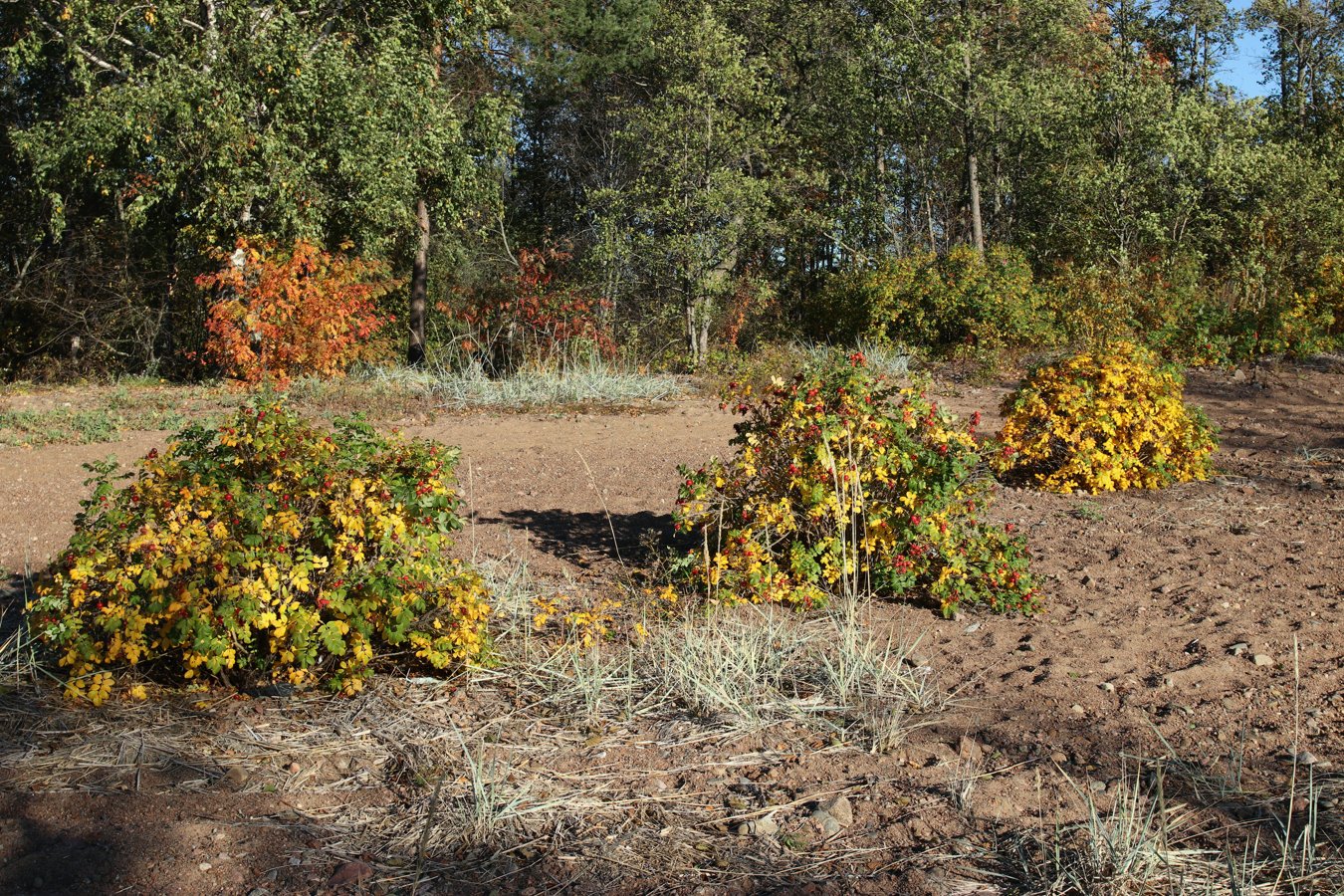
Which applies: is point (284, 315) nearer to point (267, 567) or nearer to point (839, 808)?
point (267, 567)

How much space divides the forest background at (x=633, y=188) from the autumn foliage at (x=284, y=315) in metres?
0.05

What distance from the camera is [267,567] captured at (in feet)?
11.1

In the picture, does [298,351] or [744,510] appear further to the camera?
[298,351]

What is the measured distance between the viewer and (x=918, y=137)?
1762 cm

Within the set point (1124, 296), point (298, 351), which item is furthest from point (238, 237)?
point (1124, 296)

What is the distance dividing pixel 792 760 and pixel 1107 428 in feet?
12.2

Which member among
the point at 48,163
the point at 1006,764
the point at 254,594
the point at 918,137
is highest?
the point at 918,137

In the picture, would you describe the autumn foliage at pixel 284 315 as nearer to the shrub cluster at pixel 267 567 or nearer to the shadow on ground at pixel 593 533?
the shadow on ground at pixel 593 533

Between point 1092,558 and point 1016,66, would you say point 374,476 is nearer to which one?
point 1092,558

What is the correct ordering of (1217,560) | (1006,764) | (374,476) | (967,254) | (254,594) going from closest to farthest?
(1006,764) < (254,594) < (374,476) < (1217,560) < (967,254)

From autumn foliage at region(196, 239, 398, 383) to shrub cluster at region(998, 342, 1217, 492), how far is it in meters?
7.66

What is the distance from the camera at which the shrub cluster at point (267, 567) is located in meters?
3.38

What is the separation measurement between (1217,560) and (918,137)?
544 inches

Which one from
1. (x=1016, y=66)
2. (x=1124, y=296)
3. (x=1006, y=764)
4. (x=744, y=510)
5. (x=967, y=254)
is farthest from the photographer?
(x=1016, y=66)
